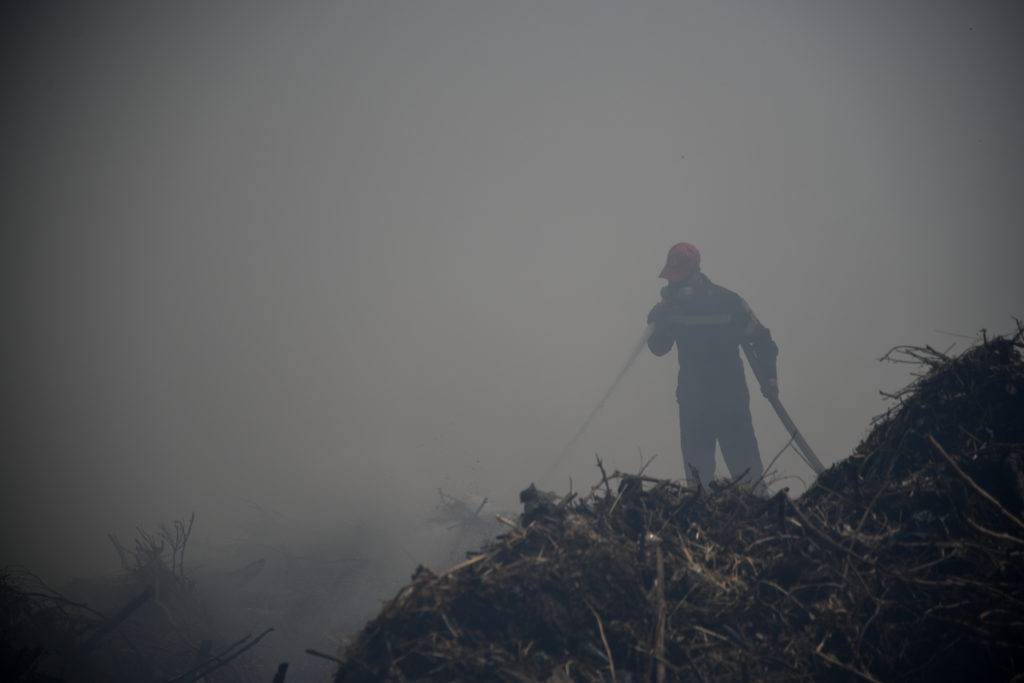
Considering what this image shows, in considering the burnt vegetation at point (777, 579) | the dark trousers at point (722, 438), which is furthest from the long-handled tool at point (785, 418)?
the burnt vegetation at point (777, 579)

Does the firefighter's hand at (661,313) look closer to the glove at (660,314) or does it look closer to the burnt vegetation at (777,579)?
the glove at (660,314)

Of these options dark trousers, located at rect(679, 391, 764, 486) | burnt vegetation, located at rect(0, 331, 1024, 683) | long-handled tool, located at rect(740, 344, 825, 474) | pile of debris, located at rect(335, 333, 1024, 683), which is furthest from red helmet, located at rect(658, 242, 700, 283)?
pile of debris, located at rect(335, 333, 1024, 683)

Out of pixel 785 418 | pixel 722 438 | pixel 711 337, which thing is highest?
pixel 711 337

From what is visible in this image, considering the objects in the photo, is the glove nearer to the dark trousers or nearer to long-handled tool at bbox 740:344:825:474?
long-handled tool at bbox 740:344:825:474

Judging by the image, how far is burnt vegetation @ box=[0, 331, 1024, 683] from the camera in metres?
1.74

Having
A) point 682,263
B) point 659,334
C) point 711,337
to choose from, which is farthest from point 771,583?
point 682,263

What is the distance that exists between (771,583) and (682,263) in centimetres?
513

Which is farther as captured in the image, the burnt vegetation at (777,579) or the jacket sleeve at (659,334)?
the jacket sleeve at (659,334)

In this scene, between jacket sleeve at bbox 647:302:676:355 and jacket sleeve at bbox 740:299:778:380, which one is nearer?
jacket sleeve at bbox 740:299:778:380

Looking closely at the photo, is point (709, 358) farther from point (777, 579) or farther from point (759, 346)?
point (777, 579)

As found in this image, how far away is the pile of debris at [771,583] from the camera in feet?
5.68

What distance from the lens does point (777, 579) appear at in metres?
2.10

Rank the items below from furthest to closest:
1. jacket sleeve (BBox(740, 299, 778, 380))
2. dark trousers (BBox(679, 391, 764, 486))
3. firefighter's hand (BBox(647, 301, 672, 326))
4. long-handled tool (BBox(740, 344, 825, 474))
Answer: firefighter's hand (BBox(647, 301, 672, 326)) < jacket sleeve (BBox(740, 299, 778, 380)) < dark trousers (BBox(679, 391, 764, 486)) < long-handled tool (BBox(740, 344, 825, 474))

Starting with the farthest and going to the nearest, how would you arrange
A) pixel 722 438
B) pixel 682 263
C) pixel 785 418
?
pixel 682 263 → pixel 722 438 → pixel 785 418
